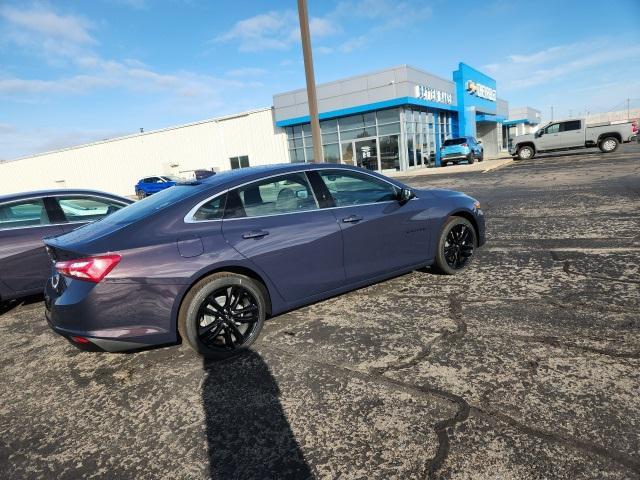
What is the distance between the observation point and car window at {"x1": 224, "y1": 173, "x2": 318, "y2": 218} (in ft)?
11.2

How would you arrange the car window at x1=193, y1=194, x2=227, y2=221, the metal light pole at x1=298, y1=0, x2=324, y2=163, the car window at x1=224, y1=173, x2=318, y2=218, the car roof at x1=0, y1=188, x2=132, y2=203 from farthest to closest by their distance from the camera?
1. the metal light pole at x1=298, y1=0, x2=324, y2=163
2. the car roof at x1=0, y1=188, x2=132, y2=203
3. the car window at x1=224, y1=173, x2=318, y2=218
4. the car window at x1=193, y1=194, x2=227, y2=221

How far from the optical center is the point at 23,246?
460 centimetres

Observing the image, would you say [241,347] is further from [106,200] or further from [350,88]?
[350,88]

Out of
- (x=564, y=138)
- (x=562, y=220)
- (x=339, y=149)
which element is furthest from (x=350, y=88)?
(x=562, y=220)

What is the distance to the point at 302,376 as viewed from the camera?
2.85 metres

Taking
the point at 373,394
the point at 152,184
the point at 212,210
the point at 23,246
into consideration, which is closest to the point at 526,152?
the point at 152,184

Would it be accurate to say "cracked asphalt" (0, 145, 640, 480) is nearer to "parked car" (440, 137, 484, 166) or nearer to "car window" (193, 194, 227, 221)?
"car window" (193, 194, 227, 221)

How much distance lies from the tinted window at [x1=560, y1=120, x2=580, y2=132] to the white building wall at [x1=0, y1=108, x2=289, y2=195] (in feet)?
59.5

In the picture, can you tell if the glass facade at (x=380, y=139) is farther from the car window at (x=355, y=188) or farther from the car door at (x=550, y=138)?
the car window at (x=355, y=188)

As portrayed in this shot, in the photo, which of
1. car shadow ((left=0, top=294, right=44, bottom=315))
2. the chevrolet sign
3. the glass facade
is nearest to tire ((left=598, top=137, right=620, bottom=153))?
the glass facade

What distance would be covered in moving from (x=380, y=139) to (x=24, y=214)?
77.0 feet

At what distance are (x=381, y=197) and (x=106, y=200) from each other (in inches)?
150

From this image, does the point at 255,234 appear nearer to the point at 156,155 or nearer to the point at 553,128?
the point at 553,128

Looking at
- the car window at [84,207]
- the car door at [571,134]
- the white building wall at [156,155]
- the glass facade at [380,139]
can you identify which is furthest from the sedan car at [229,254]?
the white building wall at [156,155]
